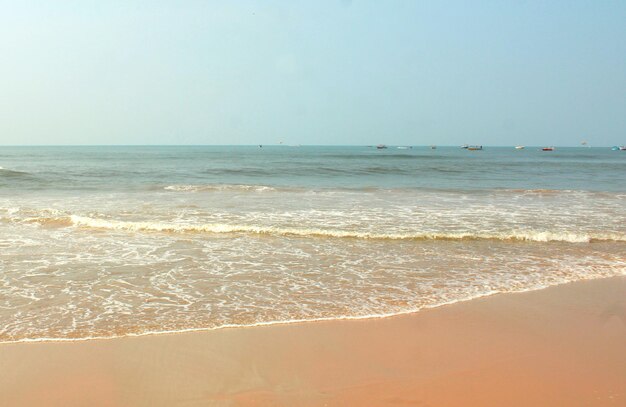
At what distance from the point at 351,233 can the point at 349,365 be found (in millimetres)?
7499

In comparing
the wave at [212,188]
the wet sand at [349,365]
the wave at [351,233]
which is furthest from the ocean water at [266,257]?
the wave at [212,188]

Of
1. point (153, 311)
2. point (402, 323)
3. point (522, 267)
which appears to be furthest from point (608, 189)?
point (153, 311)

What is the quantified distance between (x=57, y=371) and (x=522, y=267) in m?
7.86

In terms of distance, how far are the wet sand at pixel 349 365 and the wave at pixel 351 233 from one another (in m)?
5.67

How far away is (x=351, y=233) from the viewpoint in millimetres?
12195

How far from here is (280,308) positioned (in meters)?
6.56

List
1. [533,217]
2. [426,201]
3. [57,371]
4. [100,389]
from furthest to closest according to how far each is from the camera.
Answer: [426,201]
[533,217]
[57,371]
[100,389]

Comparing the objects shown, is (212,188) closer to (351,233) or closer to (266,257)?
(351,233)

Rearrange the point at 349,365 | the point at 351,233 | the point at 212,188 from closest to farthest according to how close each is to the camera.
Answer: the point at 349,365
the point at 351,233
the point at 212,188

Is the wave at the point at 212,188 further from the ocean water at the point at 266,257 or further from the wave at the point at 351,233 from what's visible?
the wave at the point at 351,233

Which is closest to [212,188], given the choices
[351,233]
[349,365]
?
[351,233]

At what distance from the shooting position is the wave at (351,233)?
11.9 meters

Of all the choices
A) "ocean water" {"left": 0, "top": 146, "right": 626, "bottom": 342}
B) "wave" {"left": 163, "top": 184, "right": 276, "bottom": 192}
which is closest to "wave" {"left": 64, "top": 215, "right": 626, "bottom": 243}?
"ocean water" {"left": 0, "top": 146, "right": 626, "bottom": 342}

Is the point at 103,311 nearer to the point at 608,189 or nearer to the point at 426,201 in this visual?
the point at 426,201
